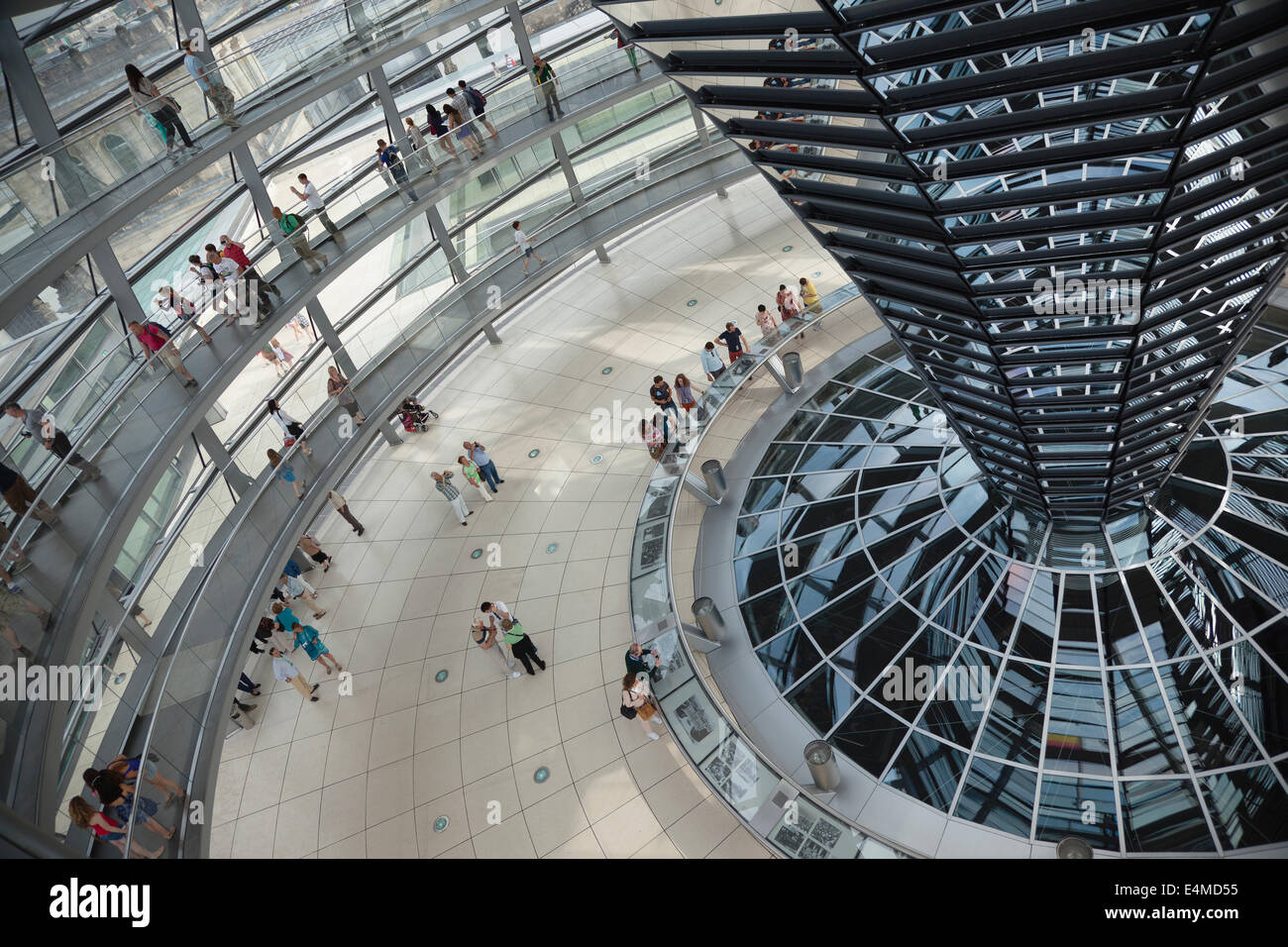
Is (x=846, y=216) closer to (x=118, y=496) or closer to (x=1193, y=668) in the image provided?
(x=1193, y=668)

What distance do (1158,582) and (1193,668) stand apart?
1.31 metres

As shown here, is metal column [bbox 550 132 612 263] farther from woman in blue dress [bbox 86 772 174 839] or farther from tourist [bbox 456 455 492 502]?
woman in blue dress [bbox 86 772 174 839]

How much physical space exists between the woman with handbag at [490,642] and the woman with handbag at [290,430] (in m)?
5.42

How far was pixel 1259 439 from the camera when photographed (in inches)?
597

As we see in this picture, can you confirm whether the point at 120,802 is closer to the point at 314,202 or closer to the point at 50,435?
the point at 50,435

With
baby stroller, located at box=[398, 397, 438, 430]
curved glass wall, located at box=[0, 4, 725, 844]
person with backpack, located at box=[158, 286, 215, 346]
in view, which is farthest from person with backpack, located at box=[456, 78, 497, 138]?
person with backpack, located at box=[158, 286, 215, 346]

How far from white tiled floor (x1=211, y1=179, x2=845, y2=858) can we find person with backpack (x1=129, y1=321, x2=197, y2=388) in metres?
5.93

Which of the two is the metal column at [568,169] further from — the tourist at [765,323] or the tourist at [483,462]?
the tourist at [483,462]

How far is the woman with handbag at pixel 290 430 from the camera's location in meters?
19.5

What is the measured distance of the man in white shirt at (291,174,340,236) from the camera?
799 inches

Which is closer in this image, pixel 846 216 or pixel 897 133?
pixel 897 133

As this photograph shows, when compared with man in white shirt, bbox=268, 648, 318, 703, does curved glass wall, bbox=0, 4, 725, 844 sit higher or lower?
higher
